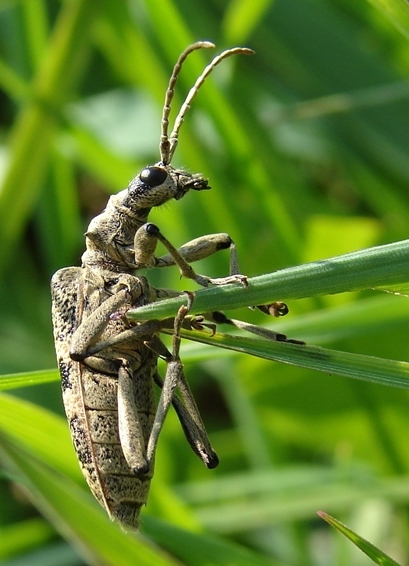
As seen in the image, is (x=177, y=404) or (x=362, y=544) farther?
(x=177, y=404)

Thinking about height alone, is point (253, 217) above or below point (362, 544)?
above

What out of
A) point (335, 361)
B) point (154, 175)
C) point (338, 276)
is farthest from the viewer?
point (154, 175)

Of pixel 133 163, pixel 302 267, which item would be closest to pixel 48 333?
pixel 133 163

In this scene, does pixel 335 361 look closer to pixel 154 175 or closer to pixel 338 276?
pixel 338 276

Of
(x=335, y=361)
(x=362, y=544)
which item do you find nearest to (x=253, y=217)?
(x=335, y=361)

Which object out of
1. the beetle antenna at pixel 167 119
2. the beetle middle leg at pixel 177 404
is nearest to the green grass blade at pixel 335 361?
the beetle middle leg at pixel 177 404

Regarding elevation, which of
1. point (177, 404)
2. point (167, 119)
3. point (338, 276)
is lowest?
point (177, 404)

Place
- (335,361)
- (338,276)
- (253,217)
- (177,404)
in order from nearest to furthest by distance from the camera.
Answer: (338,276)
(335,361)
(177,404)
(253,217)

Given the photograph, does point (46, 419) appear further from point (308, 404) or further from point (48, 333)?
point (48, 333)

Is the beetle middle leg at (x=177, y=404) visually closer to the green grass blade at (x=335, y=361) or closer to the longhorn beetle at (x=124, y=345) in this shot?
the longhorn beetle at (x=124, y=345)
